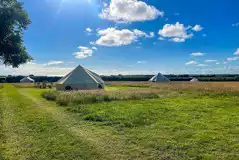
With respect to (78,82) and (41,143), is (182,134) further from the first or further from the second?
(78,82)

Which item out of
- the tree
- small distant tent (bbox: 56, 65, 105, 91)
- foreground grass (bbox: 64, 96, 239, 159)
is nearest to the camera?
foreground grass (bbox: 64, 96, 239, 159)

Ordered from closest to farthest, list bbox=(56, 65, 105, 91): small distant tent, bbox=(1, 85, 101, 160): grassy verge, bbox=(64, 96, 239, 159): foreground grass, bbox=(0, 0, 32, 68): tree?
1. bbox=(1, 85, 101, 160): grassy verge
2. bbox=(64, 96, 239, 159): foreground grass
3. bbox=(0, 0, 32, 68): tree
4. bbox=(56, 65, 105, 91): small distant tent

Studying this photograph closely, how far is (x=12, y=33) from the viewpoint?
60.1ft

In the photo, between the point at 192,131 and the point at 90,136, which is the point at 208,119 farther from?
the point at 90,136

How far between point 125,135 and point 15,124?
5.79m

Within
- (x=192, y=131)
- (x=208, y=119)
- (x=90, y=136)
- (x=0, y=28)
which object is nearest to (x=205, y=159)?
(x=192, y=131)

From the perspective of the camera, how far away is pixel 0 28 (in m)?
16.3

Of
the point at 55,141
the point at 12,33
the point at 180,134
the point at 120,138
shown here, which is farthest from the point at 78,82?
the point at 180,134

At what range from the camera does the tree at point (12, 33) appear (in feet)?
54.9

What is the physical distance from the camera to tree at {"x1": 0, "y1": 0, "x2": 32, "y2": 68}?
54.9ft

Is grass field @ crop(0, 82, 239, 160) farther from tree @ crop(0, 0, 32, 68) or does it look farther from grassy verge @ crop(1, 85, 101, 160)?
tree @ crop(0, 0, 32, 68)

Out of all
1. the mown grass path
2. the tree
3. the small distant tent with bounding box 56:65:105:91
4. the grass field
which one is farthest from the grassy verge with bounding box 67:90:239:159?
the small distant tent with bounding box 56:65:105:91

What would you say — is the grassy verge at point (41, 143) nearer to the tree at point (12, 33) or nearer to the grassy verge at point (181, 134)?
the grassy verge at point (181, 134)

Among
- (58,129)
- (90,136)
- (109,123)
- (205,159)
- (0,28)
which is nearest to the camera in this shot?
(205,159)
